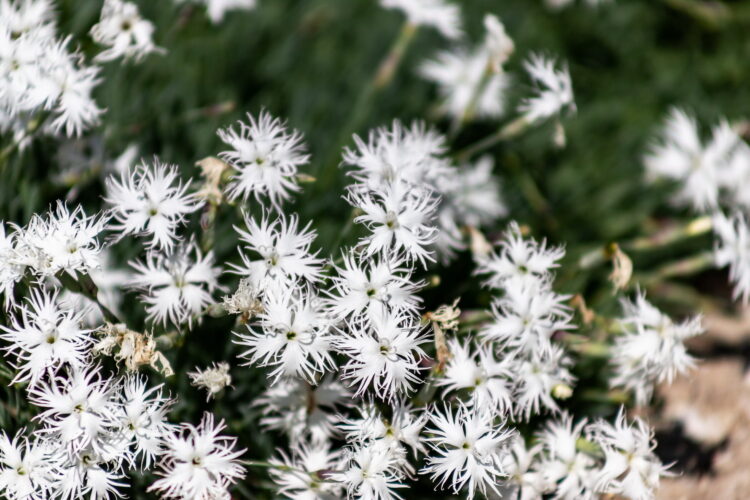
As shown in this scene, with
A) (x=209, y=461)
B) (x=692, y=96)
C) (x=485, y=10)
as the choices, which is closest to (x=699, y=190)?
(x=692, y=96)

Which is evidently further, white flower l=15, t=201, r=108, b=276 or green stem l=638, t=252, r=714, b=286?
green stem l=638, t=252, r=714, b=286

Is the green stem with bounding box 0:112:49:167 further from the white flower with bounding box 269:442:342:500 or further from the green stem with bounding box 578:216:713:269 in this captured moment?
the green stem with bounding box 578:216:713:269

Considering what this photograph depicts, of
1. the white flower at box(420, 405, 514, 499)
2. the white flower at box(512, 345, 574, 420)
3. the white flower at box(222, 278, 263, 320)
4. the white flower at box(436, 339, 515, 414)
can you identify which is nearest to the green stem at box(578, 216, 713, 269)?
the white flower at box(512, 345, 574, 420)

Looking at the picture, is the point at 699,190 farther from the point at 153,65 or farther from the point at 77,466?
the point at 77,466

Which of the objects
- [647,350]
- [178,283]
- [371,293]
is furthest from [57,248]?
[647,350]

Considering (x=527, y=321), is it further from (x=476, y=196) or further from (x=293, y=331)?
(x=476, y=196)

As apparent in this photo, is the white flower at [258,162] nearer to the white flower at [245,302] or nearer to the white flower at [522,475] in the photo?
the white flower at [245,302]
